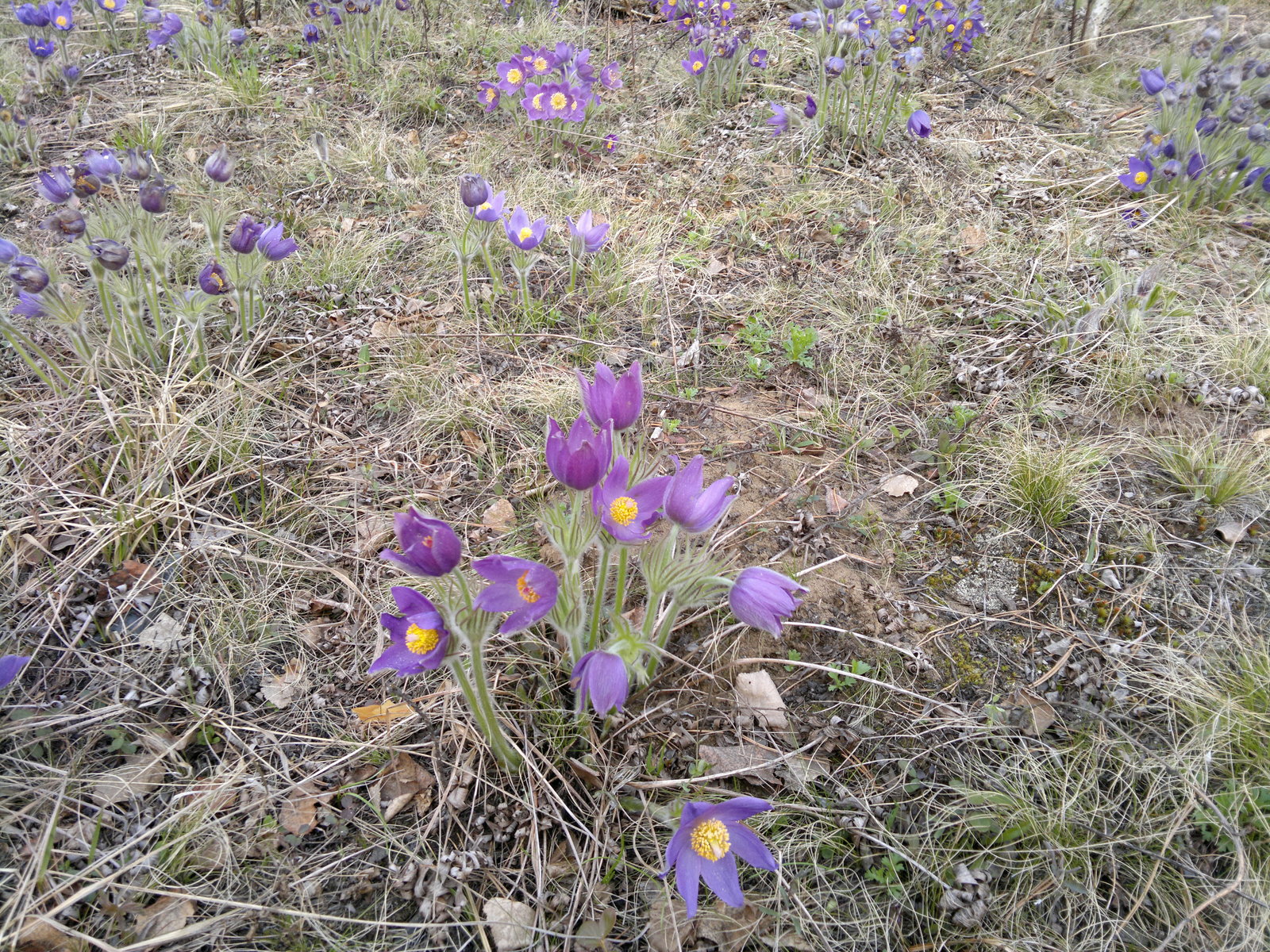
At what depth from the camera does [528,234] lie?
2.46 metres

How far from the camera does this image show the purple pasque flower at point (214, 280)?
2.07 metres

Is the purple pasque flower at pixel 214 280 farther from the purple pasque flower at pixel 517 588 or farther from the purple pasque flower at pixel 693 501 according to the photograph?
the purple pasque flower at pixel 693 501

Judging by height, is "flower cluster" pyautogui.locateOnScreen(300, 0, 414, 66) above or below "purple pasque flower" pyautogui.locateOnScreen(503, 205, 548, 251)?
above

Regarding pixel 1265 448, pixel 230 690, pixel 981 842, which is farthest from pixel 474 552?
pixel 1265 448

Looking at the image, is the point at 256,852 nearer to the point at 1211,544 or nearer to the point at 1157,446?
the point at 1211,544

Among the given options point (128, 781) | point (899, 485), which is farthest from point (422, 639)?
point (899, 485)

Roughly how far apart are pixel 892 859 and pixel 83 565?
1.96 meters

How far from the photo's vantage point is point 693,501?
127 centimetres

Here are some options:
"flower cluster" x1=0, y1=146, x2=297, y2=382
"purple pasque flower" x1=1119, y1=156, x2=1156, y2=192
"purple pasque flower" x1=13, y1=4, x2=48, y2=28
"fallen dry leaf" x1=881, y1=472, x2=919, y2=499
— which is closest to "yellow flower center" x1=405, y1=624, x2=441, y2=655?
"fallen dry leaf" x1=881, y1=472, x2=919, y2=499

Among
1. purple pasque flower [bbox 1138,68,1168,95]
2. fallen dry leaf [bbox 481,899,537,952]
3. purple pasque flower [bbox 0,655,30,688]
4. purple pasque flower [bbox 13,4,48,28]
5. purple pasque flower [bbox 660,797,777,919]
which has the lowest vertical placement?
fallen dry leaf [bbox 481,899,537,952]

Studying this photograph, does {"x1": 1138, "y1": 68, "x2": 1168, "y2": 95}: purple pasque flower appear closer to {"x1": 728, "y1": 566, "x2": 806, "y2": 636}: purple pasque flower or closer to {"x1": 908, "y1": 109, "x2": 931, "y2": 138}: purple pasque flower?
{"x1": 908, "y1": 109, "x2": 931, "y2": 138}: purple pasque flower

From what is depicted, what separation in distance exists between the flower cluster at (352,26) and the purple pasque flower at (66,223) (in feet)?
7.80

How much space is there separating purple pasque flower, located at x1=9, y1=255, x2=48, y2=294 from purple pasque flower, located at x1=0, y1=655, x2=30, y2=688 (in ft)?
3.34

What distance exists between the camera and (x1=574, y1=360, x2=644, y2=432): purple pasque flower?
1.37 metres
